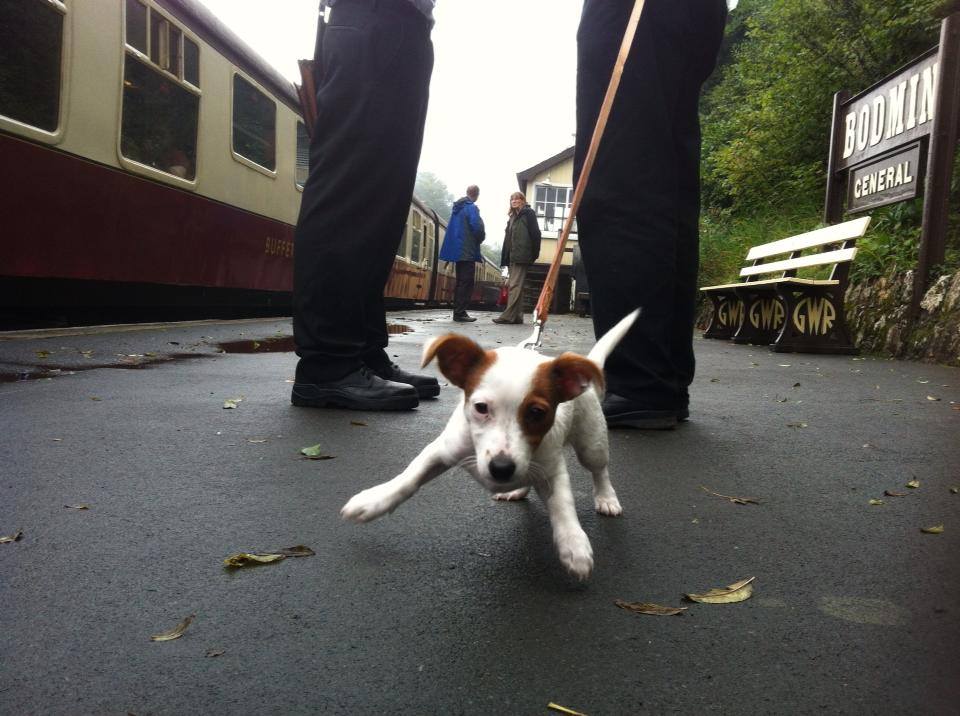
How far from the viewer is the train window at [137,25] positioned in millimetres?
7081

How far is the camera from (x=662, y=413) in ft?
11.0

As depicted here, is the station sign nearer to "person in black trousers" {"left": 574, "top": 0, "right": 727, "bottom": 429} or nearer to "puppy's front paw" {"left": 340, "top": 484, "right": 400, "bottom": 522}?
"person in black trousers" {"left": 574, "top": 0, "right": 727, "bottom": 429}

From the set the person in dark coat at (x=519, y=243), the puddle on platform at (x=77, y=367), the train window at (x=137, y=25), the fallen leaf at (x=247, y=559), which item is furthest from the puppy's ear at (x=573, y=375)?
the person in dark coat at (x=519, y=243)

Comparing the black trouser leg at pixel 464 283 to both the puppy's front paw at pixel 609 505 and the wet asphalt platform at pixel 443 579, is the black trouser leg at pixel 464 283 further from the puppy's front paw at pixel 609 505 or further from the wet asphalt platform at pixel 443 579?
the puppy's front paw at pixel 609 505

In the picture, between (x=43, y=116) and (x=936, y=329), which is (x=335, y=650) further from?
(x=936, y=329)

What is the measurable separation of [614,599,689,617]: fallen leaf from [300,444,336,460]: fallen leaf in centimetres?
132

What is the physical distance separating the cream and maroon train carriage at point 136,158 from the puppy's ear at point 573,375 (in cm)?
530

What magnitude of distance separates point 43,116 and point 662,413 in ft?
16.9

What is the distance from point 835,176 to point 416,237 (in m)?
12.9

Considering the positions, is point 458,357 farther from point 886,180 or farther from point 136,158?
point 886,180

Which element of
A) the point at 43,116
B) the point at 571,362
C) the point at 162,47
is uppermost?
the point at 162,47

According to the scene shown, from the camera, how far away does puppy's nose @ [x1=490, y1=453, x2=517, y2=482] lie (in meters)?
1.58

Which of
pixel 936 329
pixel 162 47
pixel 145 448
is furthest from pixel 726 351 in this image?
pixel 145 448

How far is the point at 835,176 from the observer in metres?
10.3
